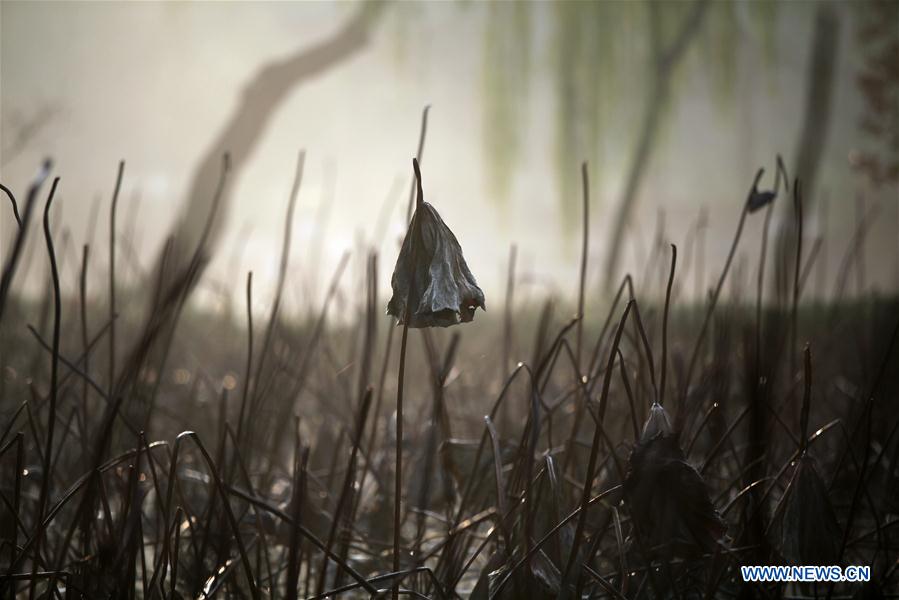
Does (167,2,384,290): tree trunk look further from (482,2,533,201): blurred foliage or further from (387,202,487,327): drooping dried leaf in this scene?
(387,202,487,327): drooping dried leaf

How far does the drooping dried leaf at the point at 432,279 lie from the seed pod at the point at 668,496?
117mm

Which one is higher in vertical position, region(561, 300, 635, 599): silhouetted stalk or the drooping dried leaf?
A: the drooping dried leaf

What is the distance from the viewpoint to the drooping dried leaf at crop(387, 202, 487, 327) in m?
0.33

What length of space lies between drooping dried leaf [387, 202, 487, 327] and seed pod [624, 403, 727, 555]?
4.6 inches

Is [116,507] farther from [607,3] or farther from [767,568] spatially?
[607,3]

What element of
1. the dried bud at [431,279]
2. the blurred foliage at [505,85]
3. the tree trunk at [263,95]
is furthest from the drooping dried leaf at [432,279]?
the tree trunk at [263,95]

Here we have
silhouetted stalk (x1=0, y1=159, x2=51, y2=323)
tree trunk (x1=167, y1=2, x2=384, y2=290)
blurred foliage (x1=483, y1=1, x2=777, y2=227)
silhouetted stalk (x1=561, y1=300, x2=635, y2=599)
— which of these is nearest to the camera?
silhouetted stalk (x1=0, y1=159, x2=51, y2=323)

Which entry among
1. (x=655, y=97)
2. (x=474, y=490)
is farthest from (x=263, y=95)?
(x=474, y=490)

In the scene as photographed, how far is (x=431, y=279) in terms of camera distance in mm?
339

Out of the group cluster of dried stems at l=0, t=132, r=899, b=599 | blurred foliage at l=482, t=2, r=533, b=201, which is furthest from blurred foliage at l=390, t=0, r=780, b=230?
cluster of dried stems at l=0, t=132, r=899, b=599

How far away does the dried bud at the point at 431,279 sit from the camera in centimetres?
33

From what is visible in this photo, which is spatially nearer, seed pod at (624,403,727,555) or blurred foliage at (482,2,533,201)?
seed pod at (624,403,727,555)

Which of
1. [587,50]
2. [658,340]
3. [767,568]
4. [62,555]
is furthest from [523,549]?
[587,50]

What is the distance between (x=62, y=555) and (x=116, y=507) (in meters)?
0.36
